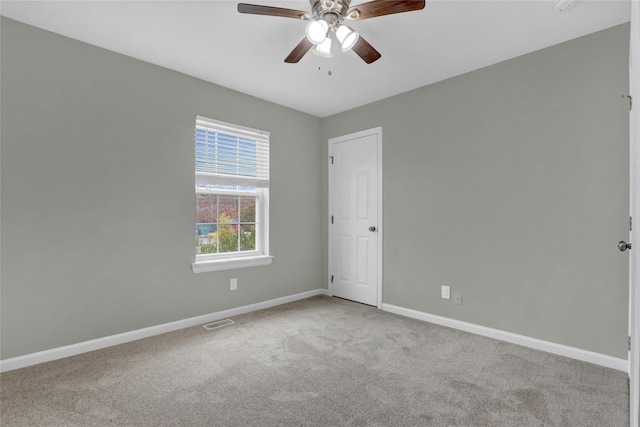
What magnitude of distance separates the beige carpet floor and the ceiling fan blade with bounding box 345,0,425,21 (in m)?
2.28

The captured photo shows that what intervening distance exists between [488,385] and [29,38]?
4.07 m

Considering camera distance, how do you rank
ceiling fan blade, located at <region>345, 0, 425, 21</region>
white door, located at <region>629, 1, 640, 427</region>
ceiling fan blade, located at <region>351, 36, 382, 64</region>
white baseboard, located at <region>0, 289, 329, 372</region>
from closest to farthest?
white door, located at <region>629, 1, 640, 427</region> → ceiling fan blade, located at <region>345, 0, 425, 21</region> → ceiling fan blade, located at <region>351, 36, 382, 64</region> → white baseboard, located at <region>0, 289, 329, 372</region>

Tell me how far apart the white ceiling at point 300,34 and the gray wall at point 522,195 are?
29cm

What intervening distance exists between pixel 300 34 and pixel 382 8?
87 cm

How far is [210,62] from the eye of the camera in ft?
9.61

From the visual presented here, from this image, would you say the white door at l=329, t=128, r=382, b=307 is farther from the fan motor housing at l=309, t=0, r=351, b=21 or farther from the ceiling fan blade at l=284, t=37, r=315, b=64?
the fan motor housing at l=309, t=0, r=351, b=21

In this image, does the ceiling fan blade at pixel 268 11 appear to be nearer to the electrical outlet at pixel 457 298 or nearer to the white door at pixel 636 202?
the white door at pixel 636 202

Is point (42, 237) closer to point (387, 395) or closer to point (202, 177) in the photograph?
point (202, 177)

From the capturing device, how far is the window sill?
10.7 feet

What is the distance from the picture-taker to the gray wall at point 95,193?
2326 mm

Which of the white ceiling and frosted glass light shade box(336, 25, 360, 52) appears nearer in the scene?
frosted glass light shade box(336, 25, 360, 52)

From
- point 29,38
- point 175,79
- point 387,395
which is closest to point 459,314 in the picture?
point 387,395

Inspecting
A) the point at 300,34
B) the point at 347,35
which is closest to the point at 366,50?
the point at 347,35

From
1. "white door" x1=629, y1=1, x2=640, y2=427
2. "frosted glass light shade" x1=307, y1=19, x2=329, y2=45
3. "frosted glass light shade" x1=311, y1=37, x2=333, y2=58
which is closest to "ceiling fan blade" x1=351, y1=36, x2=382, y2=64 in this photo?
"frosted glass light shade" x1=311, y1=37, x2=333, y2=58
